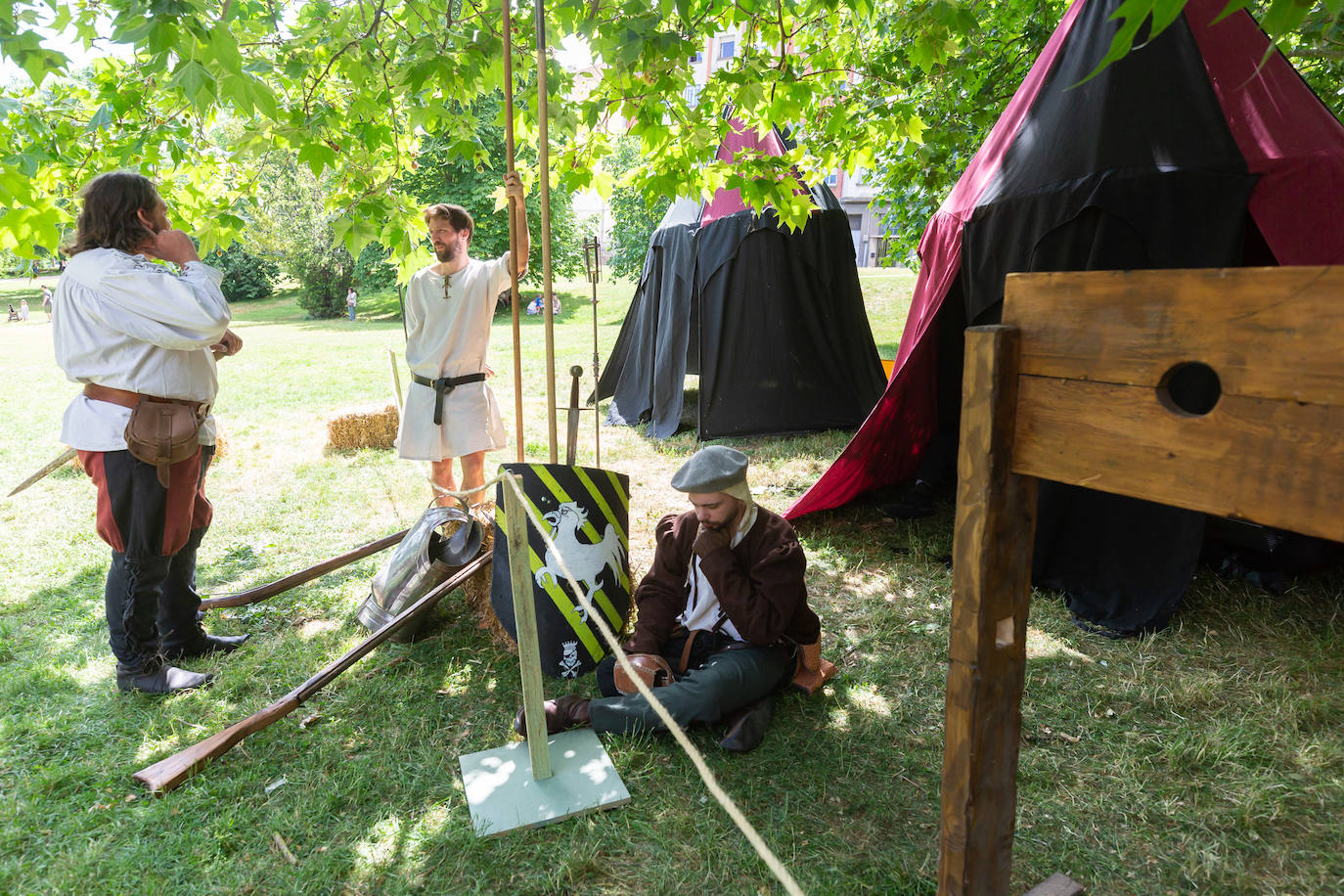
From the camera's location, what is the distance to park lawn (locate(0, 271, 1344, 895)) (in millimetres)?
2018

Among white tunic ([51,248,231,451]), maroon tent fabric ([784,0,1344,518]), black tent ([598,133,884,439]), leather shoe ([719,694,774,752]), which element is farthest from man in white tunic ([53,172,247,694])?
black tent ([598,133,884,439])

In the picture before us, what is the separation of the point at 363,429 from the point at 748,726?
5.04 m

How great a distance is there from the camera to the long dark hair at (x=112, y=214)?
2590 mm

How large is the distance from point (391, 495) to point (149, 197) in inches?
112

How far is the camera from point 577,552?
2900 millimetres

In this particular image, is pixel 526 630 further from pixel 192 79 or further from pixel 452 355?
pixel 452 355

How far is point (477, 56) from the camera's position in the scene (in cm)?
318

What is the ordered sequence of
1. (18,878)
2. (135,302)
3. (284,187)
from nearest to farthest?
(18,878)
(135,302)
(284,187)

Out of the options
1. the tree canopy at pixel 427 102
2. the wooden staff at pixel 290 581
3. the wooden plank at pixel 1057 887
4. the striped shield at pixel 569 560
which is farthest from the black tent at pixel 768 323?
the wooden plank at pixel 1057 887

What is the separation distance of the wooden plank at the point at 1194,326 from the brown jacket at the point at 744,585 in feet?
4.50

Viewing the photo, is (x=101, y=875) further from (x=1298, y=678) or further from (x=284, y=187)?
(x=284, y=187)

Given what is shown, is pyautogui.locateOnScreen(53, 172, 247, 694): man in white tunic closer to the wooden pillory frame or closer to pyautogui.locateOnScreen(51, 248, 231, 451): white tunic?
pyautogui.locateOnScreen(51, 248, 231, 451): white tunic

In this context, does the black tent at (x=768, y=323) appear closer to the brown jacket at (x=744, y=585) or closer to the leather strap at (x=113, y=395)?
the brown jacket at (x=744, y=585)

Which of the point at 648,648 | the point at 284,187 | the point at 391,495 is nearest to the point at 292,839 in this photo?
the point at 648,648
